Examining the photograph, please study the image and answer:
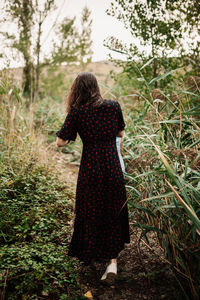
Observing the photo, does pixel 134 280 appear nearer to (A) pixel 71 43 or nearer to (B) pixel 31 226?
(B) pixel 31 226

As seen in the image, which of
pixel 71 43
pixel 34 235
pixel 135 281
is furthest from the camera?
pixel 71 43

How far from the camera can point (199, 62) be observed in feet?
12.4

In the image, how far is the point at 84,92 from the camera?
1.92m

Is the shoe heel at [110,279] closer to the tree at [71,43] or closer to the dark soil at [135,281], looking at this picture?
the dark soil at [135,281]

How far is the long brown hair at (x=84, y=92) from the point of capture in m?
1.90

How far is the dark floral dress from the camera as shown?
6.22 ft

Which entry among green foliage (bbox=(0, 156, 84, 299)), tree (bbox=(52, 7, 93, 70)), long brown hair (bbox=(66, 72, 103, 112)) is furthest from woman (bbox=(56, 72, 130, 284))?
tree (bbox=(52, 7, 93, 70))

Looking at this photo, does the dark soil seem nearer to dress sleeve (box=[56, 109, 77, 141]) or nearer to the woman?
the woman

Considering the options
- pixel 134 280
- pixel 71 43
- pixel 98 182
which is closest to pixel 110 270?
pixel 134 280

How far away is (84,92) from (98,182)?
702mm

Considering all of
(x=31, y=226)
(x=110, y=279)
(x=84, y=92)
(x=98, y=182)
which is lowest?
(x=110, y=279)

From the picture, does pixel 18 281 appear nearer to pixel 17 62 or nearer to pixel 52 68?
pixel 17 62

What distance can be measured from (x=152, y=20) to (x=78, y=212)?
3.24 meters

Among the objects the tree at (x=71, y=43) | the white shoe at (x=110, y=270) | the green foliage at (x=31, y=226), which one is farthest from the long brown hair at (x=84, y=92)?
the tree at (x=71, y=43)
